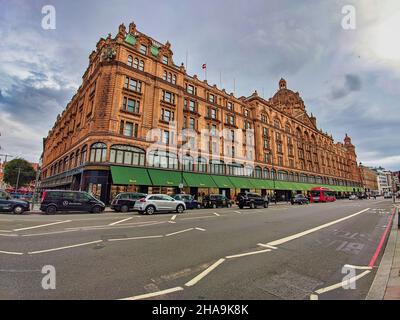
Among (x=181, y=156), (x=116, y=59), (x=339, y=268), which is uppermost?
(x=116, y=59)

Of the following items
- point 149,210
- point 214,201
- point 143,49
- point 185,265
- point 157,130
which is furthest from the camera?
point 143,49

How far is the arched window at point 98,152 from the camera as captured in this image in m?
24.6

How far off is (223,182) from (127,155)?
16506mm

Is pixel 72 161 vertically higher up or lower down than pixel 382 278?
higher up

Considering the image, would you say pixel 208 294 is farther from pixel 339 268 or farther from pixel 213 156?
pixel 213 156

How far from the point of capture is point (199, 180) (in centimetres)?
3097

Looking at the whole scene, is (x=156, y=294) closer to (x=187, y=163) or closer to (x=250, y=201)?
(x=250, y=201)

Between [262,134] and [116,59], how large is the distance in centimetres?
3366

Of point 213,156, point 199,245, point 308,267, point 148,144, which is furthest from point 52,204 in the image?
point 213,156

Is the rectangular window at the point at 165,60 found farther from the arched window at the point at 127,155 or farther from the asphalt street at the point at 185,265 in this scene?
the asphalt street at the point at 185,265

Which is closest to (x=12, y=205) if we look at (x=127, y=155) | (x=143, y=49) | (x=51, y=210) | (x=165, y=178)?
(x=51, y=210)

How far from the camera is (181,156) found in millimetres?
30828
